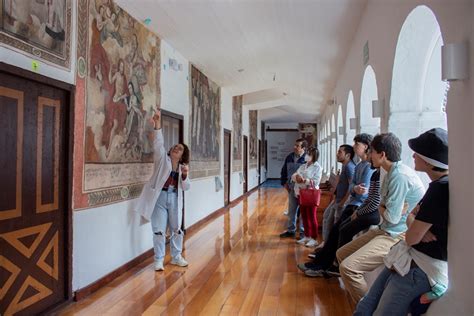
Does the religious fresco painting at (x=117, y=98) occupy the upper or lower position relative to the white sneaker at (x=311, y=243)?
upper

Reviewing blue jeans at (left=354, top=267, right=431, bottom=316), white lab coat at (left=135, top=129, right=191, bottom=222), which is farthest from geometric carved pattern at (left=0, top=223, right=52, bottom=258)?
blue jeans at (left=354, top=267, right=431, bottom=316)

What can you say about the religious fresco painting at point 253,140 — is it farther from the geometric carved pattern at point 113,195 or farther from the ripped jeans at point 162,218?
the ripped jeans at point 162,218

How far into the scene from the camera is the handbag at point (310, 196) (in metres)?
5.41

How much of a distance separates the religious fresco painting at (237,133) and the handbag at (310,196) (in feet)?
18.4

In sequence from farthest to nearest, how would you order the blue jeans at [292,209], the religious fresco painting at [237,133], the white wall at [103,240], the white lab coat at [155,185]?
the religious fresco painting at [237,133], the blue jeans at [292,209], the white lab coat at [155,185], the white wall at [103,240]

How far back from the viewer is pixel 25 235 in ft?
9.45

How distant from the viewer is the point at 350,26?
17.0 feet

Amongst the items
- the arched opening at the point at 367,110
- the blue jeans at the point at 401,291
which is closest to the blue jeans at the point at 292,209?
the arched opening at the point at 367,110

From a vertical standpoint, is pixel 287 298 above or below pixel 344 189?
below

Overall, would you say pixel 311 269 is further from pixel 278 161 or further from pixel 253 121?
pixel 278 161

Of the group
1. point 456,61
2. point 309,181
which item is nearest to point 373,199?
point 456,61

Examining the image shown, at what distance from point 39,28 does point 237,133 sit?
8.72 meters

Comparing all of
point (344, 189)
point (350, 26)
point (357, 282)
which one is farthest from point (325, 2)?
point (357, 282)

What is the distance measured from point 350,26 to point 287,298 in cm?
355
